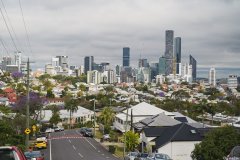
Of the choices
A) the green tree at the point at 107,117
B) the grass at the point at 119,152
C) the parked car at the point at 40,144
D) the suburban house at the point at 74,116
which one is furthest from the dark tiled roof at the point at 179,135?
the suburban house at the point at 74,116

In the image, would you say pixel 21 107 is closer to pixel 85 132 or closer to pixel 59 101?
pixel 85 132

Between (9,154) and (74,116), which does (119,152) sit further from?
(74,116)

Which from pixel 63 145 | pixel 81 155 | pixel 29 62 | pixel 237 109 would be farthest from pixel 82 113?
pixel 29 62

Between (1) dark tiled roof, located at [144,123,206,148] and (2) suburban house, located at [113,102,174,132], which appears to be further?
(2) suburban house, located at [113,102,174,132]

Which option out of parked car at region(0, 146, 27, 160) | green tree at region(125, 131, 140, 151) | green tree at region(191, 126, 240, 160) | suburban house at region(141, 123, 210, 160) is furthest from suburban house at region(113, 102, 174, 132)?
parked car at region(0, 146, 27, 160)

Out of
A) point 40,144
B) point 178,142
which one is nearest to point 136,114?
point 40,144

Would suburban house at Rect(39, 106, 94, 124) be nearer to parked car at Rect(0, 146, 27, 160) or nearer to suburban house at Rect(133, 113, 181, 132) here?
suburban house at Rect(133, 113, 181, 132)
